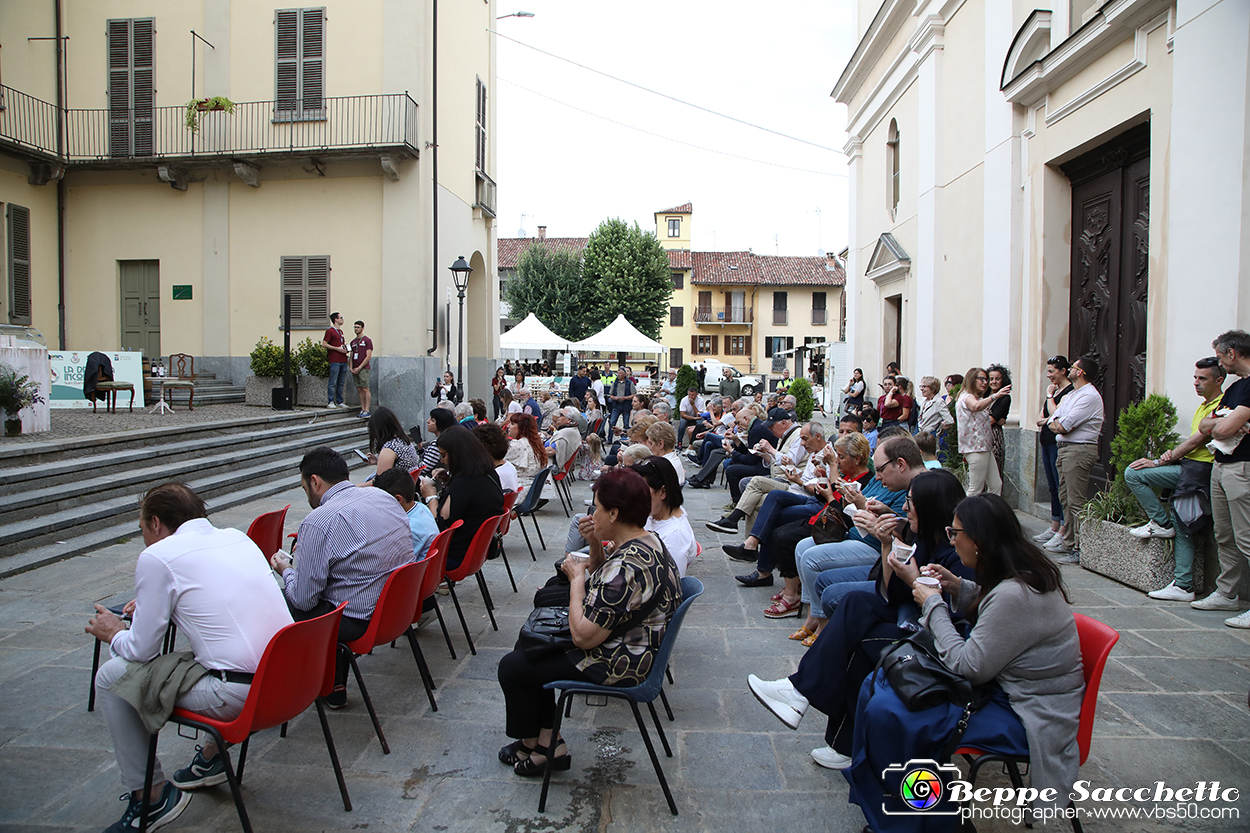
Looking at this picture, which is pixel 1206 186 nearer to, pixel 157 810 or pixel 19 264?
pixel 157 810

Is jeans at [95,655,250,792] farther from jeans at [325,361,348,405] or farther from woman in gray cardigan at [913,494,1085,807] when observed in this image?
jeans at [325,361,348,405]

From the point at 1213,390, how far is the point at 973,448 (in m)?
2.83

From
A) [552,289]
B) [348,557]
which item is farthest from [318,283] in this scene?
[552,289]

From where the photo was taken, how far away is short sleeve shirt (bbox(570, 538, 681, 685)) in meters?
2.91

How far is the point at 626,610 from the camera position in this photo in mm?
2910

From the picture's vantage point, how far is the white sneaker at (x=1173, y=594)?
17.4ft

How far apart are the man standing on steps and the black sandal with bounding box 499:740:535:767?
12.1m

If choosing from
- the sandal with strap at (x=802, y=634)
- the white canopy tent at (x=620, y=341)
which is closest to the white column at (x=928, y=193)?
the sandal with strap at (x=802, y=634)

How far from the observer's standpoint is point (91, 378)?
1185cm

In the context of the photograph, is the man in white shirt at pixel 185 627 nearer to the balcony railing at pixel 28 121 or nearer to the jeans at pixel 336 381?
the jeans at pixel 336 381

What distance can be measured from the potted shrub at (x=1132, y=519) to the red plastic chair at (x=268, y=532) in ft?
19.3

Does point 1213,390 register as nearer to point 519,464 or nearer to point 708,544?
point 708,544

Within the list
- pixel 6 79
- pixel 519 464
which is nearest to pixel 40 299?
pixel 6 79

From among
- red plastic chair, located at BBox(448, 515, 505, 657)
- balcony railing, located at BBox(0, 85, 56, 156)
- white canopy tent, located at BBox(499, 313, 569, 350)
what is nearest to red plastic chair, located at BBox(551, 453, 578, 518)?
red plastic chair, located at BBox(448, 515, 505, 657)
